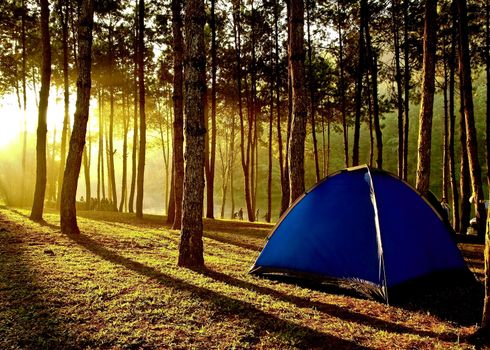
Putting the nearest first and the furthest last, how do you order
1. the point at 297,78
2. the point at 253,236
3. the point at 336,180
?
the point at 336,180 < the point at 297,78 < the point at 253,236

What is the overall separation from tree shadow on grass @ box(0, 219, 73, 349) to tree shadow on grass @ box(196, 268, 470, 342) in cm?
286

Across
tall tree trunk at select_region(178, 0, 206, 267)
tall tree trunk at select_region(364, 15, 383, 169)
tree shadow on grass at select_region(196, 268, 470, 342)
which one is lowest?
tree shadow on grass at select_region(196, 268, 470, 342)

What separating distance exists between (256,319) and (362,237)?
269cm

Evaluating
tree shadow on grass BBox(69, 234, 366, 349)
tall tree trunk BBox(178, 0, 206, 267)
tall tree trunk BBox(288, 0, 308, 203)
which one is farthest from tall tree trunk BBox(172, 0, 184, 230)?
tree shadow on grass BBox(69, 234, 366, 349)

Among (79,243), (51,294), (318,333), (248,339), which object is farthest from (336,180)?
(79,243)

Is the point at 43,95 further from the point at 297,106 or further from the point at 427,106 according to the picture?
the point at 427,106

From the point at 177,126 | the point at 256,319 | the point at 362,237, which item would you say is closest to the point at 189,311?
the point at 256,319

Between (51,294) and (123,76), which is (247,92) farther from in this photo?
(51,294)

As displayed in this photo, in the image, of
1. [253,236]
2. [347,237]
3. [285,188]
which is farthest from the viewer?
[285,188]

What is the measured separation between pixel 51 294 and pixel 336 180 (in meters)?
5.35

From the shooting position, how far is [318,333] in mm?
4402

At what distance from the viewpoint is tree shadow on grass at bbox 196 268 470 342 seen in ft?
15.0

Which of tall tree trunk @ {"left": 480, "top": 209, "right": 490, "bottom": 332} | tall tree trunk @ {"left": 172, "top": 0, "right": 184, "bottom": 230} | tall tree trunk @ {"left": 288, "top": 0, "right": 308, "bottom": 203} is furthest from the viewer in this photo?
tall tree trunk @ {"left": 172, "top": 0, "right": 184, "bottom": 230}

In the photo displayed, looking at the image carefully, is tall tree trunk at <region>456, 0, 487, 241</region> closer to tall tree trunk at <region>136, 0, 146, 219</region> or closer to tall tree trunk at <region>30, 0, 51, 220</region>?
tall tree trunk at <region>136, 0, 146, 219</region>
